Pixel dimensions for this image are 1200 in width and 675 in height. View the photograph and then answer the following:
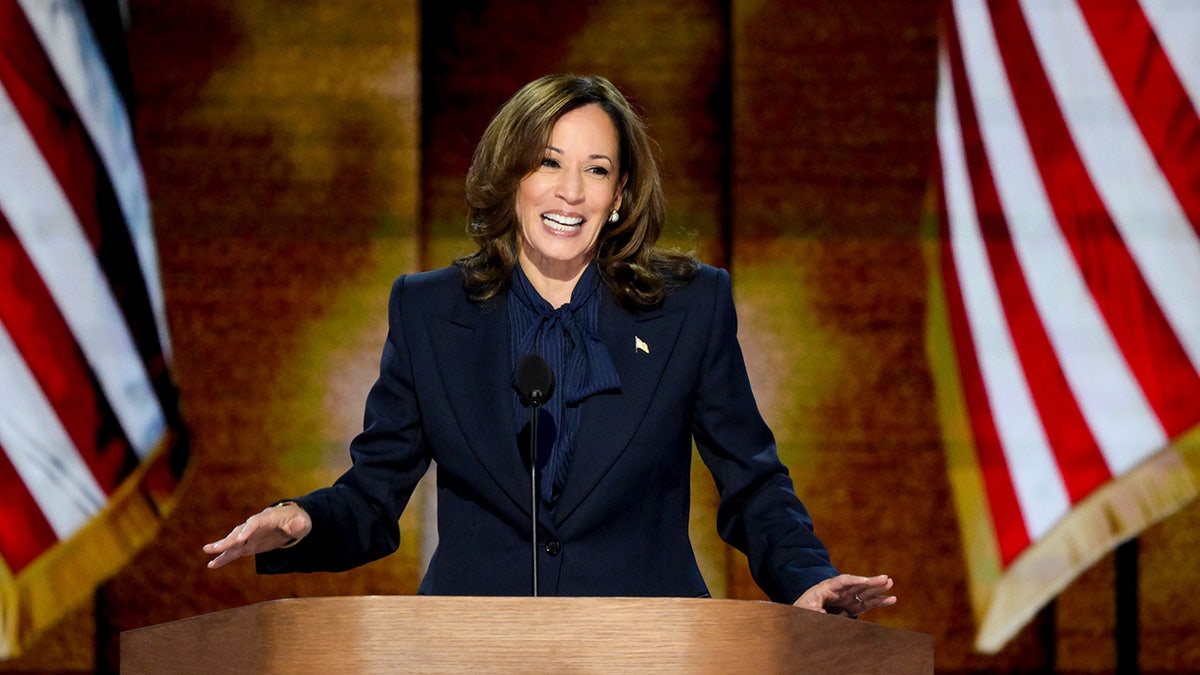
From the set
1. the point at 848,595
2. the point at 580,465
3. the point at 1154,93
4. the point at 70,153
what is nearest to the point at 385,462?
the point at 580,465

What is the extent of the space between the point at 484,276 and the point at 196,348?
1.88 meters

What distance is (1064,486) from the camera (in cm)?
355

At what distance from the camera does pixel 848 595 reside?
4.86 feet

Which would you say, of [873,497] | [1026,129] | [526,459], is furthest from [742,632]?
[1026,129]

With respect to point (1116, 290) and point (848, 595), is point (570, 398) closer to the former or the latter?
point (848, 595)

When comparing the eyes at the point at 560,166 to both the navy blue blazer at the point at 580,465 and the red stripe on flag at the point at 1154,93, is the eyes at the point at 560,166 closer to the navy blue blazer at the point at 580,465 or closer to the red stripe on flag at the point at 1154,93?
the navy blue blazer at the point at 580,465

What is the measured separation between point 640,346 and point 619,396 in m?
0.10

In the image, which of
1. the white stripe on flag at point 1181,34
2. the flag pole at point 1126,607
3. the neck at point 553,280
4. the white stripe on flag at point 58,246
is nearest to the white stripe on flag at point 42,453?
→ the white stripe on flag at point 58,246

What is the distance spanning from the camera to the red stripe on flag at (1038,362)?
3.52 m

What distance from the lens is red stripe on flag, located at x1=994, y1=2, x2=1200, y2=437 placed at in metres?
3.51

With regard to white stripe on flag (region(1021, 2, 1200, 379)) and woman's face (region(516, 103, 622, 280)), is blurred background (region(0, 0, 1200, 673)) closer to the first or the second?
white stripe on flag (region(1021, 2, 1200, 379))

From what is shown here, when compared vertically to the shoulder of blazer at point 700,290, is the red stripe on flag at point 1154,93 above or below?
below

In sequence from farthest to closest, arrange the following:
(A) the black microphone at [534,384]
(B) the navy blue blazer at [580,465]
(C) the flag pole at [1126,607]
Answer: (C) the flag pole at [1126,607]
(B) the navy blue blazer at [580,465]
(A) the black microphone at [534,384]

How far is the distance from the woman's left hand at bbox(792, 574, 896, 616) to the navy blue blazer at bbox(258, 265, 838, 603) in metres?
0.15
